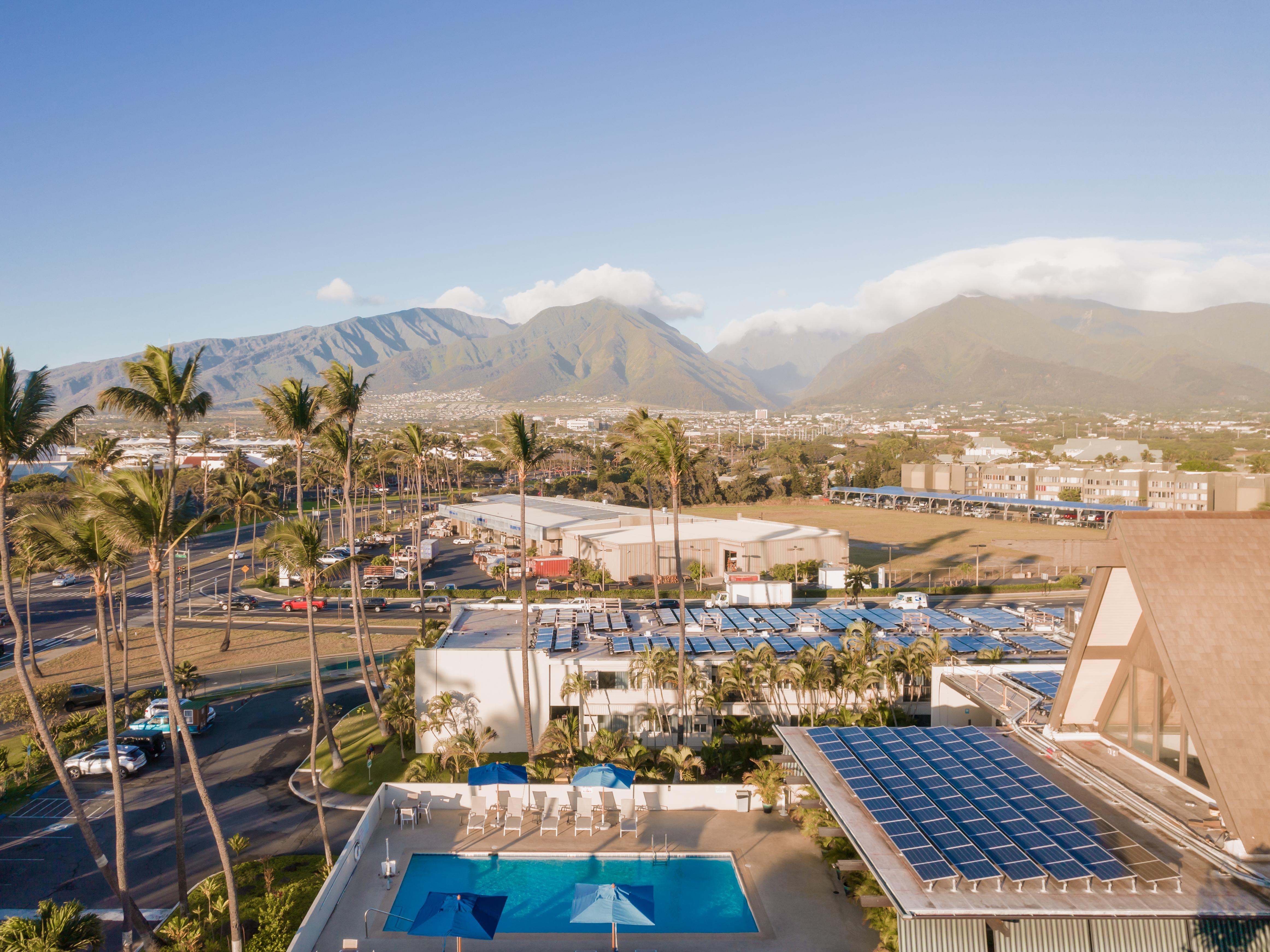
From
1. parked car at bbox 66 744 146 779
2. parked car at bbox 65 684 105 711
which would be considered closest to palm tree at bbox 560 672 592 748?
parked car at bbox 66 744 146 779

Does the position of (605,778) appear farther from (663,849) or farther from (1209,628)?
(1209,628)

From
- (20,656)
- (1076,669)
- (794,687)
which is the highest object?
(20,656)

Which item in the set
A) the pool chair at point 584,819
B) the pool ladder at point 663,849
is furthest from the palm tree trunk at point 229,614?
the pool ladder at point 663,849

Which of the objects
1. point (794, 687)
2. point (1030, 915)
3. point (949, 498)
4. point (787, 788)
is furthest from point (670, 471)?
point (949, 498)

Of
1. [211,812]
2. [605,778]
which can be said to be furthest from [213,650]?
[605,778]

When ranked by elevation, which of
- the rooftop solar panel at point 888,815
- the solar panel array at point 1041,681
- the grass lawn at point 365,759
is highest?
the rooftop solar panel at point 888,815

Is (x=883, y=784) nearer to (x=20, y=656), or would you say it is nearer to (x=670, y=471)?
(x=670, y=471)

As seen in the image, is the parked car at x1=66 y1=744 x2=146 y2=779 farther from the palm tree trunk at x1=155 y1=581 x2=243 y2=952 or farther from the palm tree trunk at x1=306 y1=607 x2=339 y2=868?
the palm tree trunk at x1=155 y1=581 x2=243 y2=952

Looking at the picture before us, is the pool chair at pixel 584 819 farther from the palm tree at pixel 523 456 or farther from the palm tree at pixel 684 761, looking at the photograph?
the palm tree at pixel 523 456
